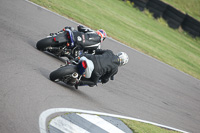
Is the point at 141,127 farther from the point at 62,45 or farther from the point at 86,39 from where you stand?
the point at 62,45

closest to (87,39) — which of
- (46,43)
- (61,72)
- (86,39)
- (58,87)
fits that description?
(86,39)

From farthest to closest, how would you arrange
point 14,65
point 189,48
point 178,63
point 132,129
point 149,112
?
point 189,48
point 178,63
point 149,112
point 132,129
point 14,65

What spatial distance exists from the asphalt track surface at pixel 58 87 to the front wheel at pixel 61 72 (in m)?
0.16

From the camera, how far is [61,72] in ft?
22.0

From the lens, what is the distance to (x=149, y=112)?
29.5 ft

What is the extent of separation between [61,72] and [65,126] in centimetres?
173

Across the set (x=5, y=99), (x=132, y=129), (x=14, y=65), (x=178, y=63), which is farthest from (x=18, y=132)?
(x=178, y=63)

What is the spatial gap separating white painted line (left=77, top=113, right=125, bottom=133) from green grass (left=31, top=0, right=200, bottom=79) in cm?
861

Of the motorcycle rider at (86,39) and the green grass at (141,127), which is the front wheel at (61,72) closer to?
the motorcycle rider at (86,39)

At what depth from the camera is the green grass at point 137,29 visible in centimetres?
1569

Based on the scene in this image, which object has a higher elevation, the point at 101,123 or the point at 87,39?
the point at 87,39

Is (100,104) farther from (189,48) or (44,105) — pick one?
(189,48)

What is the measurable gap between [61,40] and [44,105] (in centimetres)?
310

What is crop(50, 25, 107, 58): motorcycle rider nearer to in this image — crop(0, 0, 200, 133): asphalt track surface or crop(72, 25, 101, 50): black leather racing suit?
crop(72, 25, 101, 50): black leather racing suit
